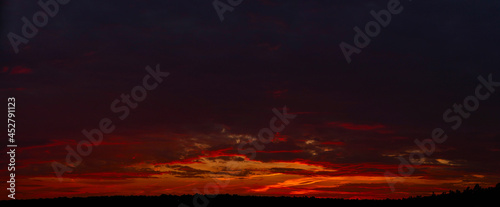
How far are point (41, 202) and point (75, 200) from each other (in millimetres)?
2199

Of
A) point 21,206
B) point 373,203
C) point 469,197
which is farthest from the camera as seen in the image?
point 21,206

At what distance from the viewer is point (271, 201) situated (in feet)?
94.1

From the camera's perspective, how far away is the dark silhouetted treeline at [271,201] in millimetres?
25575

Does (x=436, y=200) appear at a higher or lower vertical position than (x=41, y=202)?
lower

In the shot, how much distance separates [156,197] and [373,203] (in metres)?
12.7

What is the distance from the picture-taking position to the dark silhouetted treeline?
25.6 metres

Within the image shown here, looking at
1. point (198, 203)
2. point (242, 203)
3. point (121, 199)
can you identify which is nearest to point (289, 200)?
point (242, 203)

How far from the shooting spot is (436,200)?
26562 mm

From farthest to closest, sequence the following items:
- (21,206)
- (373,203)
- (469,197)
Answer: (21,206)
(373,203)
(469,197)

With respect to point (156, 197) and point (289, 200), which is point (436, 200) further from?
point (156, 197)

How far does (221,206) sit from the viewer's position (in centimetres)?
2722

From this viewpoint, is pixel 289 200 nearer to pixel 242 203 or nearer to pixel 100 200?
pixel 242 203

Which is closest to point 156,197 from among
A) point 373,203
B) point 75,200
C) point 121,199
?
point 121,199

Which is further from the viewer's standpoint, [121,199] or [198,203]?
[121,199]
